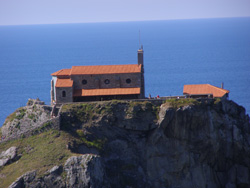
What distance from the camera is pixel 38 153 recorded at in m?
83.4

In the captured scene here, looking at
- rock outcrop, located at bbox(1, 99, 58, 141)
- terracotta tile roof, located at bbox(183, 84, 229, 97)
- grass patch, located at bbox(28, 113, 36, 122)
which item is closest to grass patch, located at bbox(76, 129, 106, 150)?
rock outcrop, located at bbox(1, 99, 58, 141)

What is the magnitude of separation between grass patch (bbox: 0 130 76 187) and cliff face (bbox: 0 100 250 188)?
257 cm

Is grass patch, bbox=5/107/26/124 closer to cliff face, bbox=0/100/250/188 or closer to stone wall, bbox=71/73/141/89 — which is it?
cliff face, bbox=0/100/250/188

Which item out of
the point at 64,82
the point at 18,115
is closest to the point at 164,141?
the point at 64,82

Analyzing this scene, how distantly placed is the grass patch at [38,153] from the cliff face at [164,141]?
257cm

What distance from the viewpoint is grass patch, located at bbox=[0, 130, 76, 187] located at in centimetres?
7994

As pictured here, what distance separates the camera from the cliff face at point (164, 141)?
8812cm

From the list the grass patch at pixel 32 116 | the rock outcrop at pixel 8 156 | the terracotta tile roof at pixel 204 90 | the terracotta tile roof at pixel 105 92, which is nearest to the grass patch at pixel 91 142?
the terracotta tile roof at pixel 105 92

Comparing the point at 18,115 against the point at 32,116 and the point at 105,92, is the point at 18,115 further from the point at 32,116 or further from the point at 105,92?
the point at 105,92

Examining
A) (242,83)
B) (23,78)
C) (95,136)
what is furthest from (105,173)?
(23,78)

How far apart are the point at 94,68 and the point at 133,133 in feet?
42.7

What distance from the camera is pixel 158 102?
3639 inches

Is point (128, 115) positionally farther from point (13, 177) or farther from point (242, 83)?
point (242, 83)

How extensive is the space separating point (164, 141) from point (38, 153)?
746 inches
